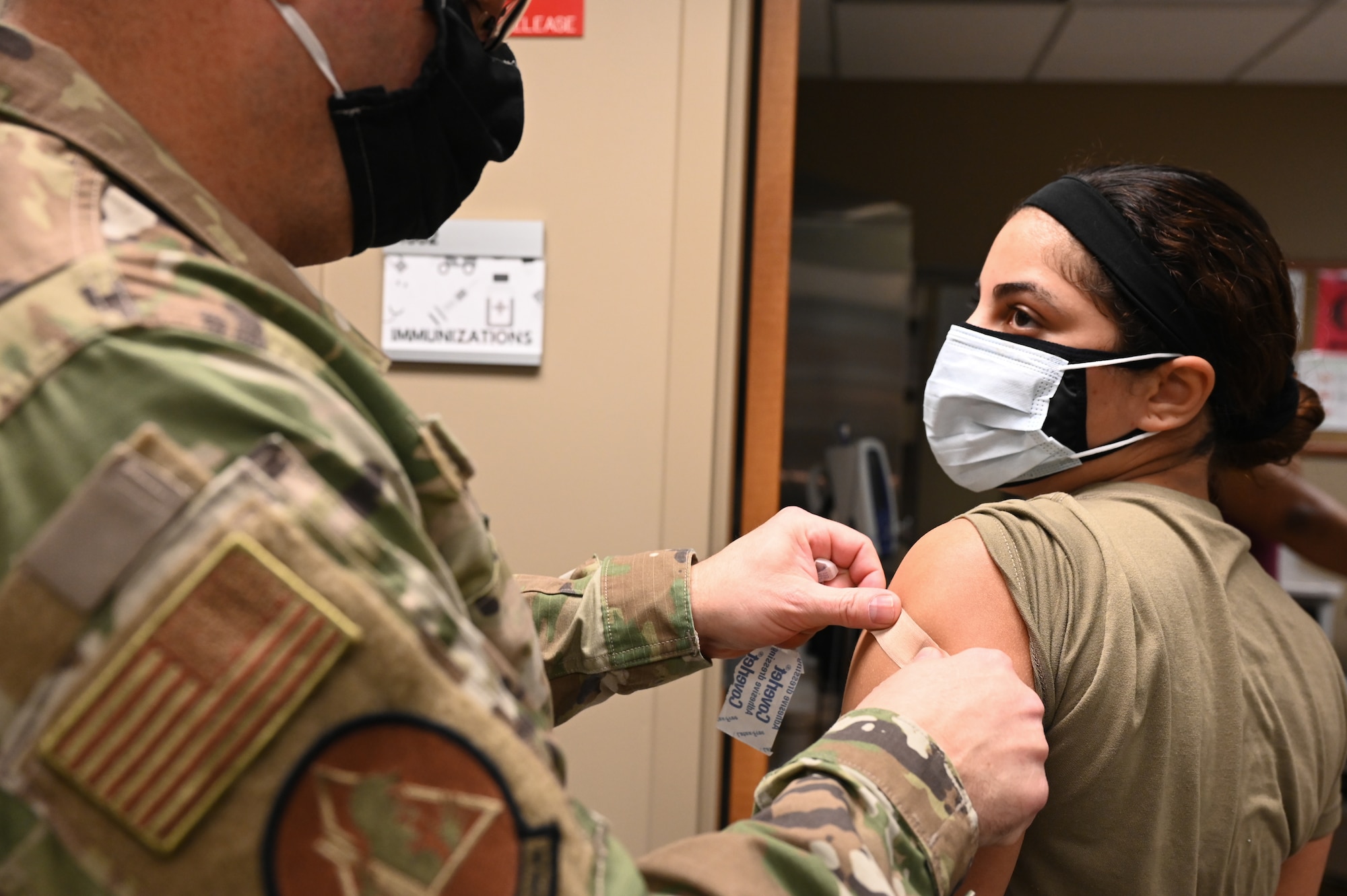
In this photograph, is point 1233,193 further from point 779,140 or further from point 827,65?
point 827,65

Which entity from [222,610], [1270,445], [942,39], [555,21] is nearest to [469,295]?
[555,21]

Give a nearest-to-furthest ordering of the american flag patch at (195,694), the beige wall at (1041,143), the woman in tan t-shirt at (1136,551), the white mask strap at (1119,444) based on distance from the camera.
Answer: the american flag patch at (195,694)
the woman in tan t-shirt at (1136,551)
the white mask strap at (1119,444)
the beige wall at (1041,143)

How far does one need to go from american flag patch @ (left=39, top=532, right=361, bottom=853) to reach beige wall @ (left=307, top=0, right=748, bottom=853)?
132cm

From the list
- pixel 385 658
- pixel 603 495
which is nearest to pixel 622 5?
pixel 603 495

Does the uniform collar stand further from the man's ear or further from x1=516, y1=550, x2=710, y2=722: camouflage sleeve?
the man's ear

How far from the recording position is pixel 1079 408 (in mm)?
1160

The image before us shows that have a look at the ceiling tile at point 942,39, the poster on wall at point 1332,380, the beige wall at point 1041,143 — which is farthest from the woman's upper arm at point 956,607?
the poster on wall at point 1332,380

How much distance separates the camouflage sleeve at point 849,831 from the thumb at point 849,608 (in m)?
0.24

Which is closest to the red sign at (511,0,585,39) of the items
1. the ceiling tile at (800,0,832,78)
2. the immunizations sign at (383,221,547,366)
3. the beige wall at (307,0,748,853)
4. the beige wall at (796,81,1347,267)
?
the beige wall at (307,0,748,853)

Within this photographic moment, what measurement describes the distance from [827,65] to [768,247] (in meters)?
2.67

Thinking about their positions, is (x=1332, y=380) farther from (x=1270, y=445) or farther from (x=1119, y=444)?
(x=1119, y=444)

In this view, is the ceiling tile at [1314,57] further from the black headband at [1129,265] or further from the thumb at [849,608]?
the thumb at [849,608]

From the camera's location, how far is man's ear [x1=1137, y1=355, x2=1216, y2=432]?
112cm

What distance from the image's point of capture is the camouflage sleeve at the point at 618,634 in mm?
1063
